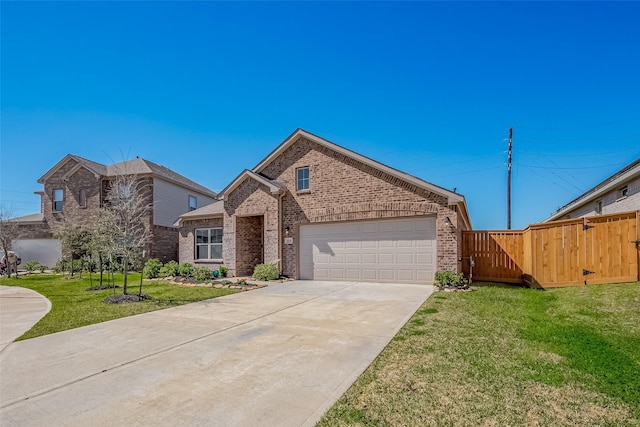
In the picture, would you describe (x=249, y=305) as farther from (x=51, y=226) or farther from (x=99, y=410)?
(x=51, y=226)

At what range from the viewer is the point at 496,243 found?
13055mm

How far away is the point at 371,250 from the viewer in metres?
13.1

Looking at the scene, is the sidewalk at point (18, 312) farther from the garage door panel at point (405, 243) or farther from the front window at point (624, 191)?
the front window at point (624, 191)

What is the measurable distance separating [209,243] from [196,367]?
572 inches

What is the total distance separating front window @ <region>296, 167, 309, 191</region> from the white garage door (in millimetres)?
1837

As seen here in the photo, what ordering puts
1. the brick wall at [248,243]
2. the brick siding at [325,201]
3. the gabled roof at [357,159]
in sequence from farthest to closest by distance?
the brick wall at [248,243]
the brick siding at [325,201]
the gabled roof at [357,159]

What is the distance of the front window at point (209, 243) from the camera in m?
17.8

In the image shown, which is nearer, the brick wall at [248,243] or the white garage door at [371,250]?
the white garage door at [371,250]

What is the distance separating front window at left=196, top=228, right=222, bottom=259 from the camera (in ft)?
58.4

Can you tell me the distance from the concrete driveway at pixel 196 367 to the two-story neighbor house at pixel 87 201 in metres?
16.4

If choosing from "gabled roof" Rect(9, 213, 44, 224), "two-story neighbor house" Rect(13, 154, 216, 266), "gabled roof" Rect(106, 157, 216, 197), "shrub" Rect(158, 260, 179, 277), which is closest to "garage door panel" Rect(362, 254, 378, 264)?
"shrub" Rect(158, 260, 179, 277)

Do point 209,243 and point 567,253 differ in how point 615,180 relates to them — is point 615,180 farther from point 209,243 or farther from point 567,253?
point 209,243

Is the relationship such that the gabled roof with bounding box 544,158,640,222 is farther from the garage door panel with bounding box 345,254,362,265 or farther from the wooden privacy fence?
the garage door panel with bounding box 345,254,362,265

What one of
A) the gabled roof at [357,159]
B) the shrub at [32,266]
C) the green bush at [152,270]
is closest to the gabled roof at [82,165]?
the shrub at [32,266]
